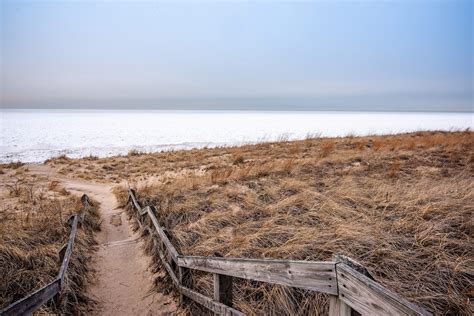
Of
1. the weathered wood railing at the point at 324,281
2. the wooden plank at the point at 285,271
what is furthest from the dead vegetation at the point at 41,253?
the wooden plank at the point at 285,271

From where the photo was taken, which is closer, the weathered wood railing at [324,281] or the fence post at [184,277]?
the weathered wood railing at [324,281]

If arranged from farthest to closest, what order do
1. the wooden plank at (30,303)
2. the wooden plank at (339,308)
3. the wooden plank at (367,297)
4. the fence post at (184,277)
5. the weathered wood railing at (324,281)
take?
Answer: 1. the fence post at (184,277)
2. the wooden plank at (30,303)
3. the wooden plank at (339,308)
4. the weathered wood railing at (324,281)
5. the wooden plank at (367,297)

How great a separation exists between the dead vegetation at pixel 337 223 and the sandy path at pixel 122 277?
0.57 meters

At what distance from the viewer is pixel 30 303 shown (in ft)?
9.06

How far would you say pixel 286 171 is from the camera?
30.5 feet

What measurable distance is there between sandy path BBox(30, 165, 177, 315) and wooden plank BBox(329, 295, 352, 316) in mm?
3030

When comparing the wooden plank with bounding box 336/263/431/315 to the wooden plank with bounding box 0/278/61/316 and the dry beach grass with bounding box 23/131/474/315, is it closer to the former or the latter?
the dry beach grass with bounding box 23/131/474/315

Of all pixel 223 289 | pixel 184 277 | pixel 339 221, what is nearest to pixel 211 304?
pixel 223 289

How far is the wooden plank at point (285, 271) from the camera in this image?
76.0 inches

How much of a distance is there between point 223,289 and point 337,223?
2.48 meters

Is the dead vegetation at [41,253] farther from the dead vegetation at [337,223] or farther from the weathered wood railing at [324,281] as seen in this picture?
the weathered wood railing at [324,281]

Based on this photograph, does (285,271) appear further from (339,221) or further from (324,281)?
(339,221)

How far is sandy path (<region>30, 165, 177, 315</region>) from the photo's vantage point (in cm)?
435

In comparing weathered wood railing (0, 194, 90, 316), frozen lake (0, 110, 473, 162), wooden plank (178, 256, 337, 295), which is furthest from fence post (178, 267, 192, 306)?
frozen lake (0, 110, 473, 162)
